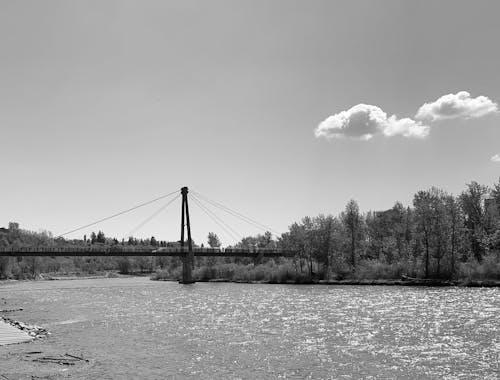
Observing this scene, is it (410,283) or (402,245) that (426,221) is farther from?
(402,245)

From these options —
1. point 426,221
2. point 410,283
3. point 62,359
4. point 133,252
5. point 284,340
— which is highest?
point 426,221

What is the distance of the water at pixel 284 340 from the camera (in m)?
26.2

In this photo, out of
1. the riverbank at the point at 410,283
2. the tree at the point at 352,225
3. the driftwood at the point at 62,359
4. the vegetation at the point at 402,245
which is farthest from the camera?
the tree at the point at 352,225

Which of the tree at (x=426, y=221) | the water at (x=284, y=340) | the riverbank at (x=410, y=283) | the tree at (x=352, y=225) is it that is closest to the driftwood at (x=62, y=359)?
the water at (x=284, y=340)

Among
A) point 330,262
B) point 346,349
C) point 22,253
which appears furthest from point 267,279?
point 346,349

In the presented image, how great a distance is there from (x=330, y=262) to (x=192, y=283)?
122ft

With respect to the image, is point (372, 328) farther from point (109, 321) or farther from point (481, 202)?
point (481, 202)

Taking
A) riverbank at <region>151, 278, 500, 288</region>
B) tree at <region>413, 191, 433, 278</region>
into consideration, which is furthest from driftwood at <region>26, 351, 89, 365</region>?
tree at <region>413, 191, 433, 278</region>

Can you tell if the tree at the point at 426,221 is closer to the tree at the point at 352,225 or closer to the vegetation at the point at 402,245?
the vegetation at the point at 402,245

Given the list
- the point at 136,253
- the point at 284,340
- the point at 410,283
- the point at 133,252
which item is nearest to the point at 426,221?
the point at 410,283

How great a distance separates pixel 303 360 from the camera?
28641mm

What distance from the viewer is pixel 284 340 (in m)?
35.3

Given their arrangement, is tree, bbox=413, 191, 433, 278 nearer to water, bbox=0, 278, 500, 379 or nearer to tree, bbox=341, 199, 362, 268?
tree, bbox=341, 199, 362, 268

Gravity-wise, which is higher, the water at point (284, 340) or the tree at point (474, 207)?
the tree at point (474, 207)
